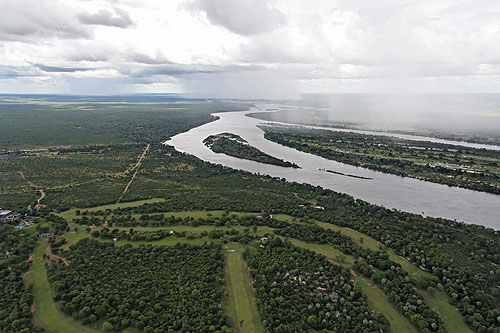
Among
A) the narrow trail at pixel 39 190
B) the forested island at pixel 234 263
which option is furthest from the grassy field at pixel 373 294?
the narrow trail at pixel 39 190

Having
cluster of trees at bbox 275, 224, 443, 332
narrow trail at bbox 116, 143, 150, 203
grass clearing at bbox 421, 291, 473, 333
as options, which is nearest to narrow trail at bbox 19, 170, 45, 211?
narrow trail at bbox 116, 143, 150, 203

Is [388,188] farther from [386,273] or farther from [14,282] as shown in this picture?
[14,282]

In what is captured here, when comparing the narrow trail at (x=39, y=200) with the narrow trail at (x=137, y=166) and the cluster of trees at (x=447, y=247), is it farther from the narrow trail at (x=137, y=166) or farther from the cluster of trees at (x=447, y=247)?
the cluster of trees at (x=447, y=247)

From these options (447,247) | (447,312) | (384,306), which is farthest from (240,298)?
(447,247)

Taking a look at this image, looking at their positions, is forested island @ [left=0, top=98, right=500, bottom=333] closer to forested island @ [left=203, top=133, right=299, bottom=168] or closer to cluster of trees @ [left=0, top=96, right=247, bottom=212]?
cluster of trees @ [left=0, top=96, right=247, bottom=212]

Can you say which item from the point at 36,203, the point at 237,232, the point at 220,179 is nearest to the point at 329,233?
the point at 237,232

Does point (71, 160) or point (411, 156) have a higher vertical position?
point (411, 156)
